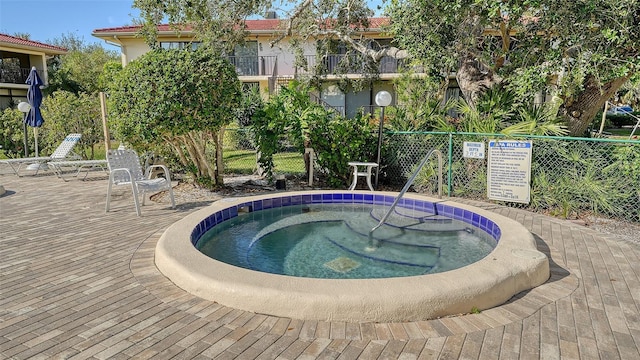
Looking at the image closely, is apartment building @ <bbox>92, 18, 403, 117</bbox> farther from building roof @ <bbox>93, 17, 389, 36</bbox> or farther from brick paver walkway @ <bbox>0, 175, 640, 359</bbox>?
brick paver walkway @ <bbox>0, 175, 640, 359</bbox>

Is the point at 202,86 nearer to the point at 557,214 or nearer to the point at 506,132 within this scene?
the point at 506,132

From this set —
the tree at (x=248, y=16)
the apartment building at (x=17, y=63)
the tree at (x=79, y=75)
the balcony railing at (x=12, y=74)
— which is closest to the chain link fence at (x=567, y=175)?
the tree at (x=248, y=16)

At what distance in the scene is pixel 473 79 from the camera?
9.07 meters

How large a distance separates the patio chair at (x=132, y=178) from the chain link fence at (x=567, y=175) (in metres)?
5.03

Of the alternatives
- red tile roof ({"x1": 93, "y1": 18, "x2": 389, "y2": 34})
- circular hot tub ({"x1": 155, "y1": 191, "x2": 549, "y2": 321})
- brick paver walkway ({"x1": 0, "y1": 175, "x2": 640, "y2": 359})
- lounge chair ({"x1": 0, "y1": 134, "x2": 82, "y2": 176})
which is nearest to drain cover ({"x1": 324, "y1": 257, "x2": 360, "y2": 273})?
circular hot tub ({"x1": 155, "y1": 191, "x2": 549, "y2": 321})

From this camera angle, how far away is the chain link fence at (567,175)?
5910mm

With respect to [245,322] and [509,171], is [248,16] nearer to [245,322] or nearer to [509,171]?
[509,171]

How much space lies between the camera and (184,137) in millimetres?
7586

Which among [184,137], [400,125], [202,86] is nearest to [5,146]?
[184,137]

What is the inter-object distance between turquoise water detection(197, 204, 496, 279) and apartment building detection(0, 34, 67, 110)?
24.0m

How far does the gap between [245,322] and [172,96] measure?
488 cm

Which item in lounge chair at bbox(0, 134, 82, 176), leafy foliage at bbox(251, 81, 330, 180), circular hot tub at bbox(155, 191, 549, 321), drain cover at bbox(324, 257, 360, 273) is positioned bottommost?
drain cover at bbox(324, 257, 360, 273)

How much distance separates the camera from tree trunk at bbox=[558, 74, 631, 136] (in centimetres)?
759

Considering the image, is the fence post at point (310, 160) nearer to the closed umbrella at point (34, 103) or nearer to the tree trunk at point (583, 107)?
the tree trunk at point (583, 107)
